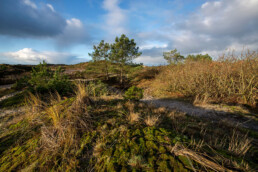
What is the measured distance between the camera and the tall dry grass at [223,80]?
19.5 ft

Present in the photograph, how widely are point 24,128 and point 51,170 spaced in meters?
1.27

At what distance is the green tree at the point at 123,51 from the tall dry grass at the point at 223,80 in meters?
8.93

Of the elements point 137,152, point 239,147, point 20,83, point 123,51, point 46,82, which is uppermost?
point 123,51

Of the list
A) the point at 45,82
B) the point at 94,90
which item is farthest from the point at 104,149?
the point at 45,82

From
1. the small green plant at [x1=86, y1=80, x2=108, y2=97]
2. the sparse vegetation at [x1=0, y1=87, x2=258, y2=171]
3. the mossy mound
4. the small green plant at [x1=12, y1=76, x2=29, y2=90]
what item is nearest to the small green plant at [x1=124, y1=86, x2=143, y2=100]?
the small green plant at [x1=86, y1=80, x2=108, y2=97]

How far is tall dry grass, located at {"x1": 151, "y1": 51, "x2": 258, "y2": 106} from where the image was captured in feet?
19.5

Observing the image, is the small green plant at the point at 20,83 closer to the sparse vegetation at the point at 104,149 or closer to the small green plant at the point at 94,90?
the small green plant at the point at 94,90

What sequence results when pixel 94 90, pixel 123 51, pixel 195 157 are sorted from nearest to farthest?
1. pixel 195 157
2. pixel 94 90
3. pixel 123 51

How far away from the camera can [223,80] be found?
7.05 m

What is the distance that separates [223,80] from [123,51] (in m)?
12.6

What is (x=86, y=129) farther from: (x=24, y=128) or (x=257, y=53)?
(x=257, y=53)

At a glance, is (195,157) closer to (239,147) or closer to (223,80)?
(239,147)

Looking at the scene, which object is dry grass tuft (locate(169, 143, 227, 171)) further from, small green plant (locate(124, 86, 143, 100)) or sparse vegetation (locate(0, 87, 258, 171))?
small green plant (locate(124, 86, 143, 100))

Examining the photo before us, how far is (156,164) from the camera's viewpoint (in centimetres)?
89
